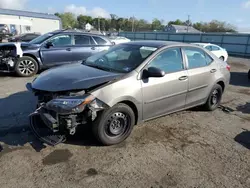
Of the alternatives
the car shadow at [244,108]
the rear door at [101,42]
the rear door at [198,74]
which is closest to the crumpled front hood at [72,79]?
the rear door at [198,74]

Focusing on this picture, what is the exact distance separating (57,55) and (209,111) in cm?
568

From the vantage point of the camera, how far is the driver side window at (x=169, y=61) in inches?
146

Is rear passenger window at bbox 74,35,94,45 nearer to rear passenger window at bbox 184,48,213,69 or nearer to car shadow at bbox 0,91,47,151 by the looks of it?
car shadow at bbox 0,91,47,151

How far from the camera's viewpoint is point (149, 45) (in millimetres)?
3990

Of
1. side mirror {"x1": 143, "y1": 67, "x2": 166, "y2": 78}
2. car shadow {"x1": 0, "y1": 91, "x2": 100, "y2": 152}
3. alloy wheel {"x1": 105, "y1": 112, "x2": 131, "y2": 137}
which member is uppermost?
side mirror {"x1": 143, "y1": 67, "x2": 166, "y2": 78}

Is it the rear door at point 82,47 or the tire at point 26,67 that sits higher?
the rear door at point 82,47

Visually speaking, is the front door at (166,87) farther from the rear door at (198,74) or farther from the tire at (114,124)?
the tire at (114,124)

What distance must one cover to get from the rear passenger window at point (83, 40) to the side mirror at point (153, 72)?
5595 millimetres

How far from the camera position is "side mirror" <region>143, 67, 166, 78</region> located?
11.1 ft

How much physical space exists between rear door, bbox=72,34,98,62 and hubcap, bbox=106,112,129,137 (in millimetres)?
5503

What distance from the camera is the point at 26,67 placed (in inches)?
299

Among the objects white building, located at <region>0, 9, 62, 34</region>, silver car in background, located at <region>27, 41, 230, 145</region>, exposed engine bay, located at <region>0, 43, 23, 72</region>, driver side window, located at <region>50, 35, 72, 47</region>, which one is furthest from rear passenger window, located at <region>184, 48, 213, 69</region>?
white building, located at <region>0, 9, 62, 34</region>

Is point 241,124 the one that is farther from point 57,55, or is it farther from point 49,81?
point 57,55

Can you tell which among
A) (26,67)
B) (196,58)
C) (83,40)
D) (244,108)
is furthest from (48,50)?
(244,108)
